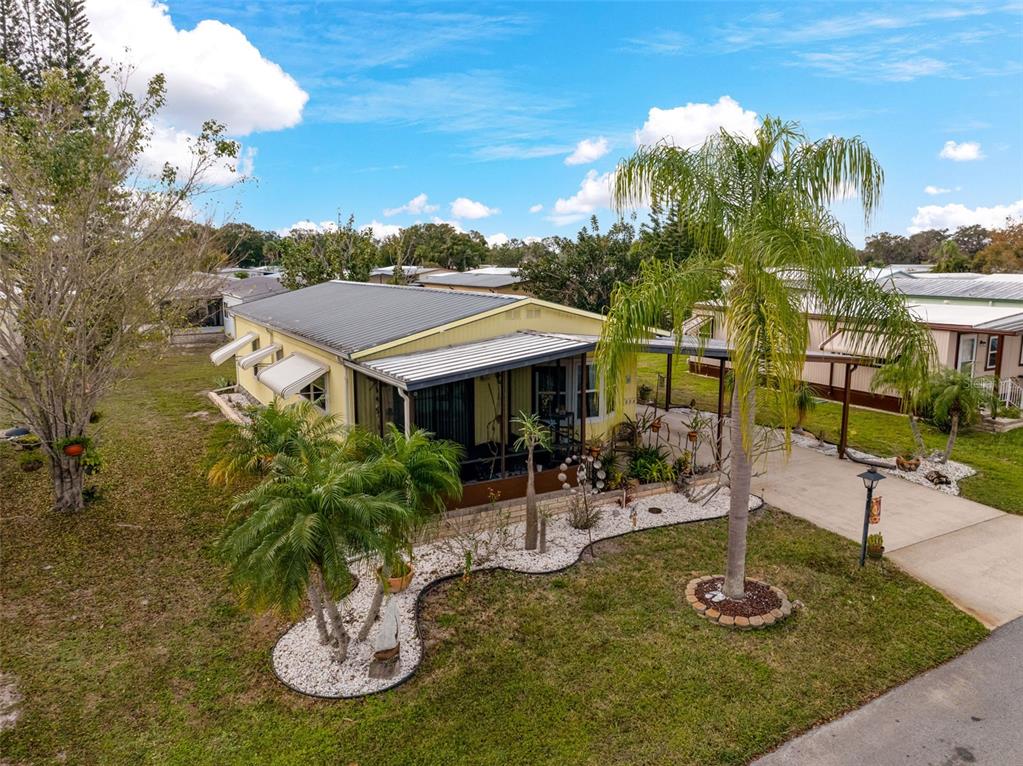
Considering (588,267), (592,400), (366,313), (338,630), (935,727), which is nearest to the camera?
(935,727)

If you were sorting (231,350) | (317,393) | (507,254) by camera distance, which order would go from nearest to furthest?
(317,393), (231,350), (507,254)

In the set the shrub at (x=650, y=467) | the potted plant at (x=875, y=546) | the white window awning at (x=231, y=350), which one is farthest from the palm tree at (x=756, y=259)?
the white window awning at (x=231, y=350)

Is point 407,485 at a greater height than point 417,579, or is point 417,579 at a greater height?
point 407,485

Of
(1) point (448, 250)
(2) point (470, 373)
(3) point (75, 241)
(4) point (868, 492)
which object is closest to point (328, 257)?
(3) point (75, 241)

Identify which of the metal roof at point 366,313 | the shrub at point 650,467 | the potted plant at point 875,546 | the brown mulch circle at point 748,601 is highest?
the metal roof at point 366,313

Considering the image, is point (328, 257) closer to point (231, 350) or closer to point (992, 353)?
point (231, 350)

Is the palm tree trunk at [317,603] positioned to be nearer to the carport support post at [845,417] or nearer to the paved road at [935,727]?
the paved road at [935,727]
